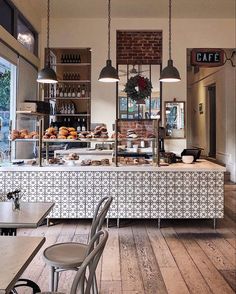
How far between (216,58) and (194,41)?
60 cm

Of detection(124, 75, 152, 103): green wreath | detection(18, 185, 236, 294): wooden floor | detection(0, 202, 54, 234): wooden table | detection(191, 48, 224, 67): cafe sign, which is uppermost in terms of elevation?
detection(191, 48, 224, 67): cafe sign

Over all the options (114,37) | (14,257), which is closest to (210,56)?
(114,37)

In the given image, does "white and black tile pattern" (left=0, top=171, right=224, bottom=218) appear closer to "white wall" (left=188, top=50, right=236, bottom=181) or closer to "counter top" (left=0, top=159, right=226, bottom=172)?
"counter top" (left=0, top=159, right=226, bottom=172)

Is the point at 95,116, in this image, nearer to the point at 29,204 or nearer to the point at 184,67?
the point at 184,67

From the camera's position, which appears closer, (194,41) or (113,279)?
(113,279)

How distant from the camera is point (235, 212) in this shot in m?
5.55

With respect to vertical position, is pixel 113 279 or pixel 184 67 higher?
pixel 184 67

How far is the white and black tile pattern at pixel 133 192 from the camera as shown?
179 inches

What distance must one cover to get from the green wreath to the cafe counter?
3.03 m

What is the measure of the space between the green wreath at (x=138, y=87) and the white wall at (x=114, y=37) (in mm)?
391

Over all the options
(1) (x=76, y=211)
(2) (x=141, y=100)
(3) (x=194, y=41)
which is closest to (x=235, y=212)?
(1) (x=76, y=211)

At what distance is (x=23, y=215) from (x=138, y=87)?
210 inches

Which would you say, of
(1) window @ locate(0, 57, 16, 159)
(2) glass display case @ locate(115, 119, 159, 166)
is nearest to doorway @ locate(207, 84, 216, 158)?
(2) glass display case @ locate(115, 119, 159, 166)

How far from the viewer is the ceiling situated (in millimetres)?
6504
